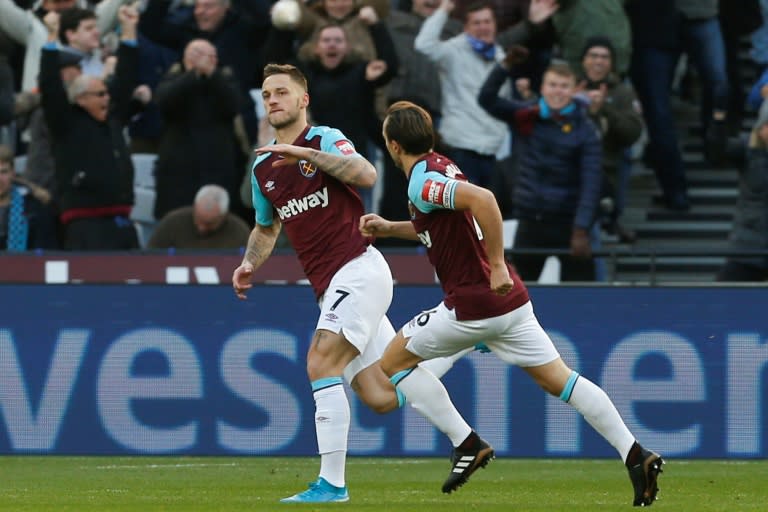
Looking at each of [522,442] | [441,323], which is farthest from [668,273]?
[441,323]

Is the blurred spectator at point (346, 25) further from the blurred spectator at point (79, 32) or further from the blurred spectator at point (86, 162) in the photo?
the blurred spectator at point (86, 162)

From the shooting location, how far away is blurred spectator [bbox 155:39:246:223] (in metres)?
15.0

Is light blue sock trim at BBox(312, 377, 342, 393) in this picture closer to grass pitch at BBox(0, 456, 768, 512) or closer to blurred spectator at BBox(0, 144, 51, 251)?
grass pitch at BBox(0, 456, 768, 512)

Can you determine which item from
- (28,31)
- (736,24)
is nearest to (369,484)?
(28,31)

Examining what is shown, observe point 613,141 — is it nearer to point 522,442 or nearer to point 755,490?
point 522,442

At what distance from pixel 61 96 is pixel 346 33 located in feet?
8.53

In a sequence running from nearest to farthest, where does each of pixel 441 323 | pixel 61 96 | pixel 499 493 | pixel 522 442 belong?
pixel 441 323 → pixel 499 493 → pixel 522 442 → pixel 61 96

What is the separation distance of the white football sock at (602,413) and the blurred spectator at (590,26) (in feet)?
23.8

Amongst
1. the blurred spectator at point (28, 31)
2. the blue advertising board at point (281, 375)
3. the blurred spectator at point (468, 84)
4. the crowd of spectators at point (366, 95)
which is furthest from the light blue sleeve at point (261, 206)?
the blurred spectator at point (28, 31)

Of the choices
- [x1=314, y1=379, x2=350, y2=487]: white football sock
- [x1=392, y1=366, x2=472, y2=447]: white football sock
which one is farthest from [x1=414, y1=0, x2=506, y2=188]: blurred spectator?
[x1=314, y1=379, x2=350, y2=487]: white football sock

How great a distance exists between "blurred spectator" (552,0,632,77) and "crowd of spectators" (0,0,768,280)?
0.02m

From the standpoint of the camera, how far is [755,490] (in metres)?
10.1

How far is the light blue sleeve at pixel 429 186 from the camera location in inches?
344

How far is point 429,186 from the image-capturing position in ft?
29.0
